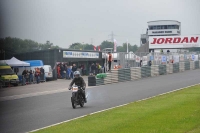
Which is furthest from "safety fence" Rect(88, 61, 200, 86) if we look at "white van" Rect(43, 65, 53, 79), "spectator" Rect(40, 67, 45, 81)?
"white van" Rect(43, 65, 53, 79)

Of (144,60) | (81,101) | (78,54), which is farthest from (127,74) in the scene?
(81,101)

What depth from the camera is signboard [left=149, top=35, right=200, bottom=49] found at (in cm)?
6344

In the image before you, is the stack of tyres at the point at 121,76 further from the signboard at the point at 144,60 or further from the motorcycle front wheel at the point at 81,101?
the motorcycle front wheel at the point at 81,101

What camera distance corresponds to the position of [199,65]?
178 ft

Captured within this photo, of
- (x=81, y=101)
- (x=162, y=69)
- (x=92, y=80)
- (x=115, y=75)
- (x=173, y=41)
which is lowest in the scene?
(x=81, y=101)

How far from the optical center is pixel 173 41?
64.5m

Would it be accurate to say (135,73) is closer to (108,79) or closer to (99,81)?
(108,79)

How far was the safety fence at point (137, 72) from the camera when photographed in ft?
109

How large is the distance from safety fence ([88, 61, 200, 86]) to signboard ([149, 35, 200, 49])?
39.9ft

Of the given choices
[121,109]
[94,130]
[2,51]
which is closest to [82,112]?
[121,109]

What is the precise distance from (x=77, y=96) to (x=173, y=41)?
48.3 meters

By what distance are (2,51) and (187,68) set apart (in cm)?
4321

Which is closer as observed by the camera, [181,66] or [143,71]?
[143,71]

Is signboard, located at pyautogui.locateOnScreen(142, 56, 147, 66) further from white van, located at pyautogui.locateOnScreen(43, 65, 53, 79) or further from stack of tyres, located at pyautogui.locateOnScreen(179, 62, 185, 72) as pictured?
white van, located at pyautogui.locateOnScreen(43, 65, 53, 79)
